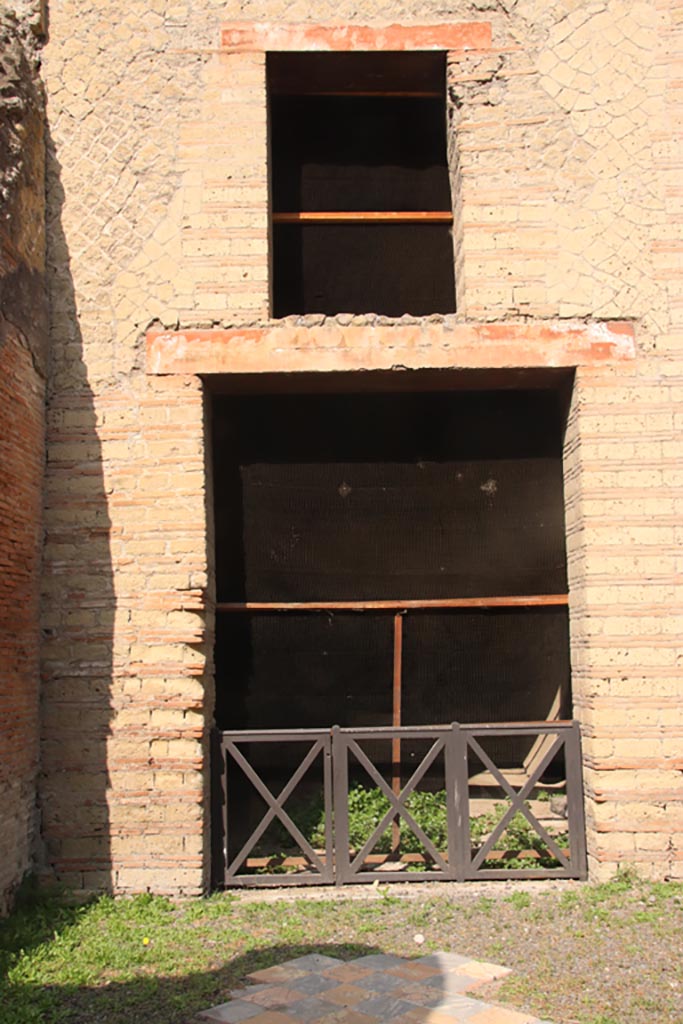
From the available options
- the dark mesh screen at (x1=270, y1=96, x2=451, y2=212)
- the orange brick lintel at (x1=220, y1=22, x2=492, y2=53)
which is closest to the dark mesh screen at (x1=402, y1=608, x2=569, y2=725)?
the dark mesh screen at (x1=270, y1=96, x2=451, y2=212)

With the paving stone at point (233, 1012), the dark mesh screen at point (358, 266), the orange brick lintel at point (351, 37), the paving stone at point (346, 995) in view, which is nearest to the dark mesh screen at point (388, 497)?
the dark mesh screen at point (358, 266)

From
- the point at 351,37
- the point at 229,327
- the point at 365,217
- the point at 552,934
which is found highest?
the point at 351,37

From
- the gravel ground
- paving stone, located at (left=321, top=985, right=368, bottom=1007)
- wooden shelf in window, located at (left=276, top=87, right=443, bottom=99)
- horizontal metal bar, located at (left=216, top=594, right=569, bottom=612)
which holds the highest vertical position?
wooden shelf in window, located at (left=276, top=87, right=443, bottom=99)

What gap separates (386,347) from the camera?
6590 millimetres

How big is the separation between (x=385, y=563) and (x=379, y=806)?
1883 mm

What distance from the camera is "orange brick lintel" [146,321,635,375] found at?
21.6ft

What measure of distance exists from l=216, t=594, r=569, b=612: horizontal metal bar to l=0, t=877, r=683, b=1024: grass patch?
200cm

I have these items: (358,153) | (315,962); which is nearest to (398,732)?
(315,962)

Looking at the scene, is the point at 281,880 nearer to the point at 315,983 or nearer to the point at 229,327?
the point at 315,983

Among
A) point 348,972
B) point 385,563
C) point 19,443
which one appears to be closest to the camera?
point 348,972

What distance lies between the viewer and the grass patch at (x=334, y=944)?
432 cm

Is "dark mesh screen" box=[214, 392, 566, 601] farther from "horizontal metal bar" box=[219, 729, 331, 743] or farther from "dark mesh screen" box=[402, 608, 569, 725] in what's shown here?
"horizontal metal bar" box=[219, 729, 331, 743]

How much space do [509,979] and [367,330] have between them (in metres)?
4.26

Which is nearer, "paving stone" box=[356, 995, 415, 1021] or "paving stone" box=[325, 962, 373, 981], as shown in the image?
"paving stone" box=[356, 995, 415, 1021]
